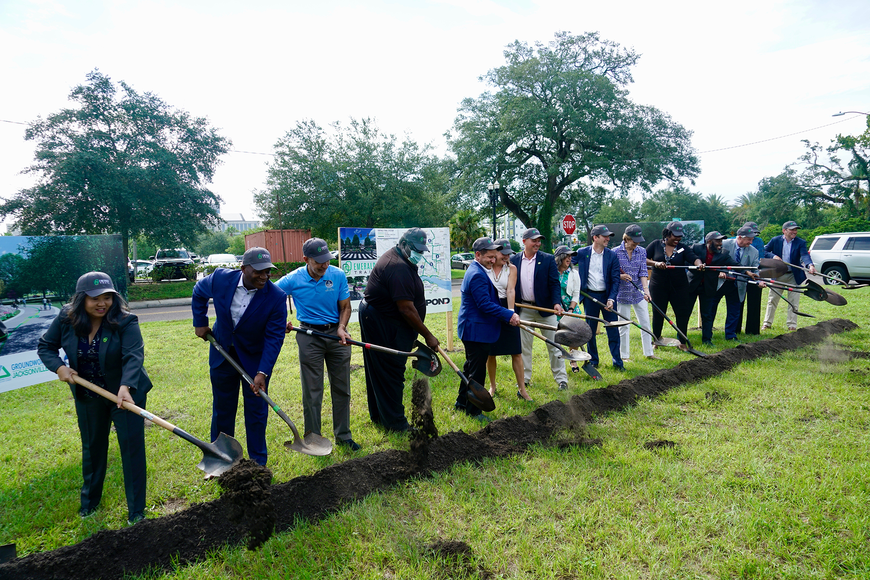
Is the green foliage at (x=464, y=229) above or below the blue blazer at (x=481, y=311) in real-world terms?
above

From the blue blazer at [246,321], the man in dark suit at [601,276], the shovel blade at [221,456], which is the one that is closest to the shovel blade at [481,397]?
the blue blazer at [246,321]

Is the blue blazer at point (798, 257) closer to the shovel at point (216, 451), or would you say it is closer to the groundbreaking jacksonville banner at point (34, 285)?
the shovel at point (216, 451)

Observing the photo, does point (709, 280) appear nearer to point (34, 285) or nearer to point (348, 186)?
point (34, 285)

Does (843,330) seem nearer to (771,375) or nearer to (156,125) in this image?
(771,375)

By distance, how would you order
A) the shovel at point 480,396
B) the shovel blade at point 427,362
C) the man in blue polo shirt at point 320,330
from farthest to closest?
the shovel blade at point 427,362 < the shovel at point 480,396 < the man in blue polo shirt at point 320,330

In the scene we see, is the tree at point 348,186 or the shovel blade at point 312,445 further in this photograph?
the tree at point 348,186

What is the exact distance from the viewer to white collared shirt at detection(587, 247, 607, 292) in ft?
24.1

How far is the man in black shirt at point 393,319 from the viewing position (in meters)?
4.77

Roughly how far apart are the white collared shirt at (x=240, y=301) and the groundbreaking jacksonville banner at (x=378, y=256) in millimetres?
3350

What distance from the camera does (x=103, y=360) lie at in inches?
135

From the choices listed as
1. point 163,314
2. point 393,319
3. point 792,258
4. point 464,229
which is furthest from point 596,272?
point 464,229

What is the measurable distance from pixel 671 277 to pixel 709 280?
0.97 meters

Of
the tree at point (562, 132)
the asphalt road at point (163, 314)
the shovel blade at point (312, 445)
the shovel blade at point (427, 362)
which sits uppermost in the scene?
the tree at point (562, 132)

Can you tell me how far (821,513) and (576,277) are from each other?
429 cm
